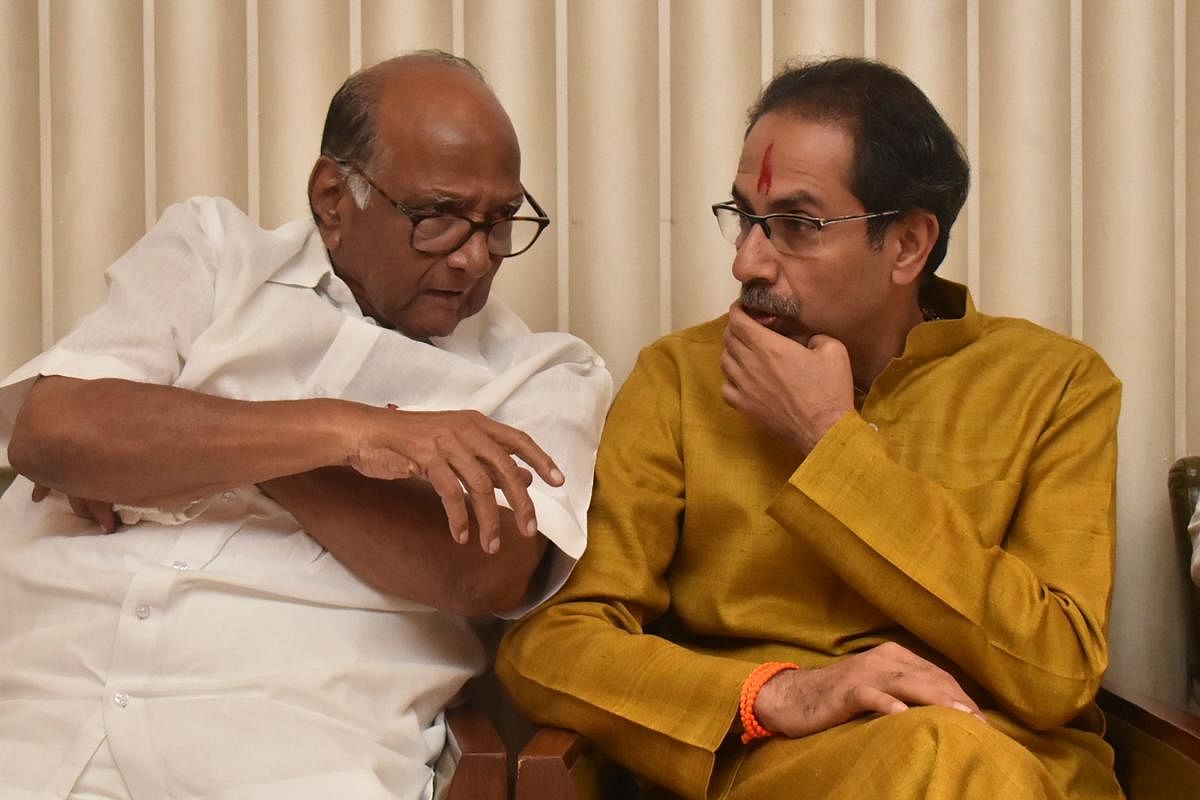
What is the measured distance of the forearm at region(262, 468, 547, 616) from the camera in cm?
199

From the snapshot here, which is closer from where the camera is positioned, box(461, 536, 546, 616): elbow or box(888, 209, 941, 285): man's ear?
box(461, 536, 546, 616): elbow

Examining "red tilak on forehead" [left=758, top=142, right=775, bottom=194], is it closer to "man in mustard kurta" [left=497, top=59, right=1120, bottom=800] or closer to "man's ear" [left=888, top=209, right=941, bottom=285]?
"man in mustard kurta" [left=497, top=59, right=1120, bottom=800]

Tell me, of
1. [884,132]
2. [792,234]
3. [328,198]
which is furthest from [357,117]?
[884,132]

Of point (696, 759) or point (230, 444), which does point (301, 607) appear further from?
point (696, 759)

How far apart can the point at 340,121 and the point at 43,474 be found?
0.73m

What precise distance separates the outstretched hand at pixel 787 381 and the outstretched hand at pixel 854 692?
1.11 ft

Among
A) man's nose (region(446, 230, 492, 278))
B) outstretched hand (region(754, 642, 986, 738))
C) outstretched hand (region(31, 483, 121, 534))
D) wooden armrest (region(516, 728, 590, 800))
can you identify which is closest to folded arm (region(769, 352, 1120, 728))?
outstretched hand (region(754, 642, 986, 738))

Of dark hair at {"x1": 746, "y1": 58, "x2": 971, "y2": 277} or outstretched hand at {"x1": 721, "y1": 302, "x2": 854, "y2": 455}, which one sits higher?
dark hair at {"x1": 746, "y1": 58, "x2": 971, "y2": 277}

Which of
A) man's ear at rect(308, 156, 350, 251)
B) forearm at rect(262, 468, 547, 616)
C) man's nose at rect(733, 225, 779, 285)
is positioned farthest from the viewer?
man's ear at rect(308, 156, 350, 251)

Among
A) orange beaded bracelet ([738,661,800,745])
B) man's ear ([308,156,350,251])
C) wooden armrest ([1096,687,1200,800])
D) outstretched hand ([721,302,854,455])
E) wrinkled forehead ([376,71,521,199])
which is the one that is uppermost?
wrinkled forehead ([376,71,521,199])

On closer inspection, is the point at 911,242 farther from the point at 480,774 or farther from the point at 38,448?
the point at 38,448

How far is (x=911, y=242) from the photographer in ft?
7.37

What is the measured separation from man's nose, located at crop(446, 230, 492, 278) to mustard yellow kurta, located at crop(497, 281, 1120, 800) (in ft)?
1.10

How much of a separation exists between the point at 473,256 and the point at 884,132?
2.18 feet
